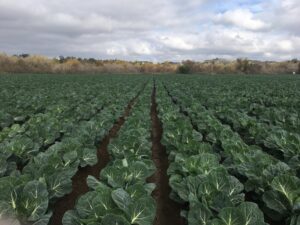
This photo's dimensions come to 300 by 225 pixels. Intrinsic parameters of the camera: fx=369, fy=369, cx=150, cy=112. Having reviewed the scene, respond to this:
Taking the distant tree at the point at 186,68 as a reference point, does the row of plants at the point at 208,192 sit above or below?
above

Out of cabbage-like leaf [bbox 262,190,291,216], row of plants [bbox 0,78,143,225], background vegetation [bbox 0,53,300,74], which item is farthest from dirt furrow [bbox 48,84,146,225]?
background vegetation [bbox 0,53,300,74]

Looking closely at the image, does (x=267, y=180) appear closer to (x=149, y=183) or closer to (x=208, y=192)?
(x=208, y=192)

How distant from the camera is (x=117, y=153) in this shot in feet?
18.9

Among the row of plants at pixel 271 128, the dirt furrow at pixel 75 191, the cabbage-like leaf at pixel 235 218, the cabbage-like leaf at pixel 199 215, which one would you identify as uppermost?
the cabbage-like leaf at pixel 235 218

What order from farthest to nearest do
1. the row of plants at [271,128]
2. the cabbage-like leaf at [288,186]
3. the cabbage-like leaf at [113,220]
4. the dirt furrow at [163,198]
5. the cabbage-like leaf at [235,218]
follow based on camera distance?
the row of plants at [271,128] → the dirt furrow at [163,198] → the cabbage-like leaf at [288,186] → the cabbage-like leaf at [235,218] → the cabbage-like leaf at [113,220]

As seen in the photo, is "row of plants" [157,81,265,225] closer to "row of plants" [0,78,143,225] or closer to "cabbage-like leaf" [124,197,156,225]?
"cabbage-like leaf" [124,197,156,225]

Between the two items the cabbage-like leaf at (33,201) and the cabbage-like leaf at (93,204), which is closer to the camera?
the cabbage-like leaf at (93,204)

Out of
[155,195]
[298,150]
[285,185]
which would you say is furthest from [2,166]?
[298,150]

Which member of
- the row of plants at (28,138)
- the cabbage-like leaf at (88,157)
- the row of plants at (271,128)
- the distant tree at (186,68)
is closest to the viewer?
the row of plants at (28,138)

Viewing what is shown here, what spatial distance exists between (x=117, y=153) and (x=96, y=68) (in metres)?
92.5

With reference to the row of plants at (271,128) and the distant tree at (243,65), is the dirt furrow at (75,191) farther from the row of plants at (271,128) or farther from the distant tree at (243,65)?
the distant tree at (243,65)

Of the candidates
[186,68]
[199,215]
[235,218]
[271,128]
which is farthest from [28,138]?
[186,68]

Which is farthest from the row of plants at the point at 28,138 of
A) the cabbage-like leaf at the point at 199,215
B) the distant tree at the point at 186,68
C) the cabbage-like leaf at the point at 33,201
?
the distant tree at the point at 186,68

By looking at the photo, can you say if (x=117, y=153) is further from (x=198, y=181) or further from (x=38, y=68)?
(x=38, y=68)
